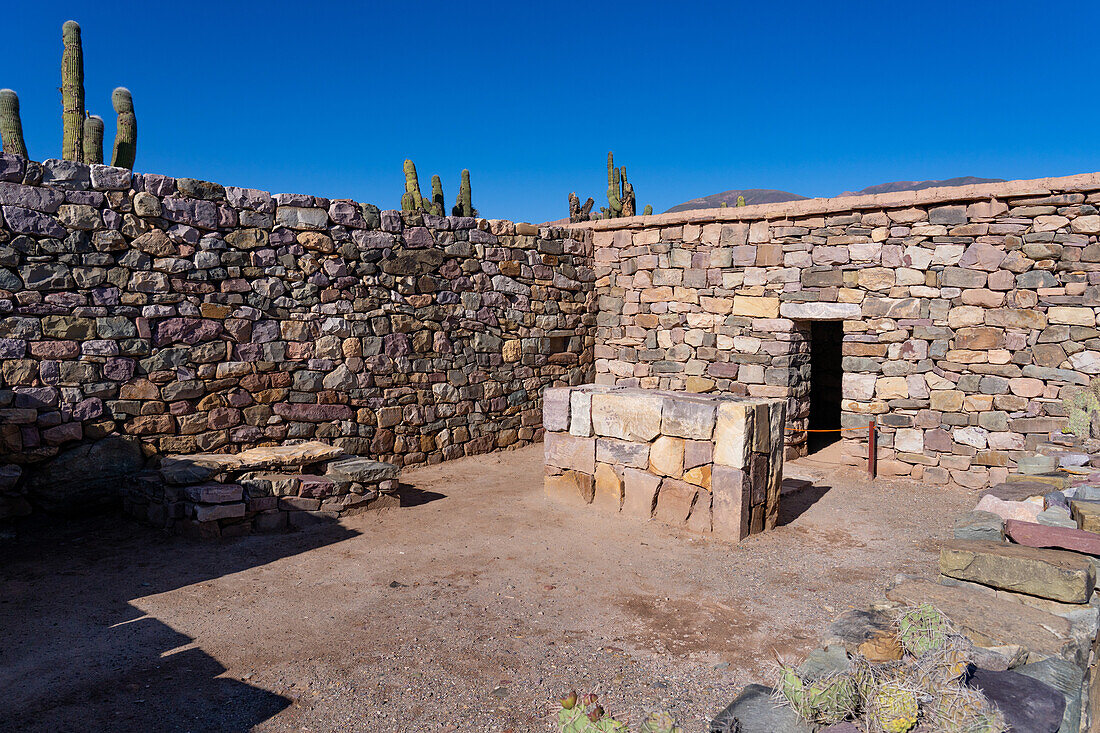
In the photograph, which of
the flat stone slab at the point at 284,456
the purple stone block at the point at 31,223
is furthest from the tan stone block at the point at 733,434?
the purple stone block at the point at 31,223

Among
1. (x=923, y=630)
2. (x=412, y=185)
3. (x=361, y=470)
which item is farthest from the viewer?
(x=412, y=185)

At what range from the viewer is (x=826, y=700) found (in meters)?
2.34

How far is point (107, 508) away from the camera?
6.23 m

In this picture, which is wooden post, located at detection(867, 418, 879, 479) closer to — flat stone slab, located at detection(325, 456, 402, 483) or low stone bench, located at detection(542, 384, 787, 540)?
low stone bench, located at detection(542, 384, 787, 540)

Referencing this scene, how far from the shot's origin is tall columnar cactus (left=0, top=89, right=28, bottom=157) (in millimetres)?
6414

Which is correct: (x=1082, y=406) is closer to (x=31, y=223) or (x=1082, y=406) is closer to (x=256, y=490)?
(x=256, y=490)

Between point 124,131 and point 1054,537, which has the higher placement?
point 124,131

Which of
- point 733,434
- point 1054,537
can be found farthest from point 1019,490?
point 733,434

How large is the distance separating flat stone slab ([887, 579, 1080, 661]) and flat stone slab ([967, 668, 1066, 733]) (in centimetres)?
33

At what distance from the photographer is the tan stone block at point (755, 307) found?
8.99 m

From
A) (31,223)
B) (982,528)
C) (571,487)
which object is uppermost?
(31,223)

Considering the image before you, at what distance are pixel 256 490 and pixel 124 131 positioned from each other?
400cm

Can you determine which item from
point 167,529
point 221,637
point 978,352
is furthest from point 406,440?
→ point 978,352

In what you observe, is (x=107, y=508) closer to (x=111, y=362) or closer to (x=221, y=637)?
(x=111, y=362)
